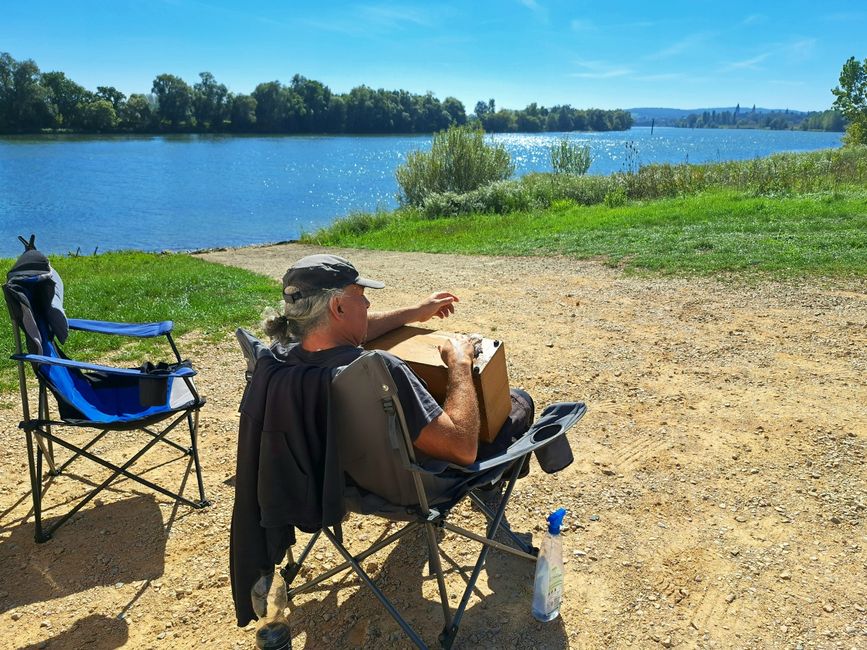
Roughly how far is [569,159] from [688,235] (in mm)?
14047

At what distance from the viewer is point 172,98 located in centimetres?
8738

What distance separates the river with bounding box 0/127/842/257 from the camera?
26078 mm

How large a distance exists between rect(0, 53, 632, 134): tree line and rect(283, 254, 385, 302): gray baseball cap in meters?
76.4

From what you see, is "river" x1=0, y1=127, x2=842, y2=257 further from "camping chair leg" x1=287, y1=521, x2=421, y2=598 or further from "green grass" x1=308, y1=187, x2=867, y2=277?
"camping chair leg" x1=287, y1=521, x2=421, y2=598

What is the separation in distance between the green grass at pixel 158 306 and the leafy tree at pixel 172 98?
86712 millimetres

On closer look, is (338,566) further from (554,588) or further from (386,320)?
(386,320)

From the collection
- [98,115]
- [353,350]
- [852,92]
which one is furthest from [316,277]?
[98,115]

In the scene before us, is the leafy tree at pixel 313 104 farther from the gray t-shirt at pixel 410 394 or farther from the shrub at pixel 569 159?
the gray t-shirt at pixel 410 394

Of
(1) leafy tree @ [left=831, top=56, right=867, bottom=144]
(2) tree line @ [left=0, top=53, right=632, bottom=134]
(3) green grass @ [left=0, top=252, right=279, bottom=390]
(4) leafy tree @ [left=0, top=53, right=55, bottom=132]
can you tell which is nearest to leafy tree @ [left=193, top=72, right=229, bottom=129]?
(2) tree line @ [left=0, top=53, right=632, bottom=134]

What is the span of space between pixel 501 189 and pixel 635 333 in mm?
14259

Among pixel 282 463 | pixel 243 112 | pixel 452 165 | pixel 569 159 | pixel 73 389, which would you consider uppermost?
pixel 243 112

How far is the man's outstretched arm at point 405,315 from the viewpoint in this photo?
9.68ft

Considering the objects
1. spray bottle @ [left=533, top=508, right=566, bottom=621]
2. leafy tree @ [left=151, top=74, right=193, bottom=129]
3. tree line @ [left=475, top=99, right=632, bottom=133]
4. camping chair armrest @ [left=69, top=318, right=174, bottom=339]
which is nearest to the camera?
spray bottle @ [left=533, top=508, right=566, bottom=621]

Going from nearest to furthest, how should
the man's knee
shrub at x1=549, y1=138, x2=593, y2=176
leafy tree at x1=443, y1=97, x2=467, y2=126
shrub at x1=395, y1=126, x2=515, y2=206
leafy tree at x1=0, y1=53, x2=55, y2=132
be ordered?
the man's knee → shrub at x1=395, y1=126, x2=515, y2=206 → shrub at x1=549, y1=138, x2=593, y2=176 → leafy tree at x1=0, y1=53, x2=55, y2=132 → leafy tree at x1=443, y1=97, x2=467, y2=126
